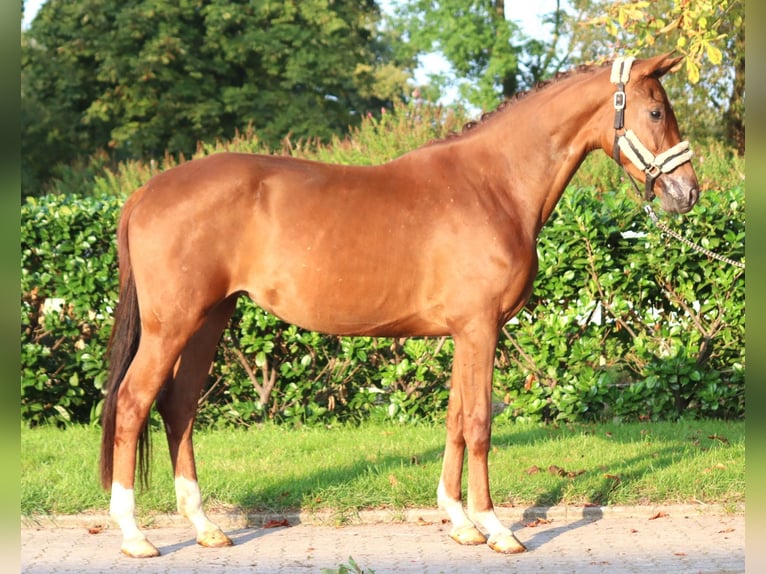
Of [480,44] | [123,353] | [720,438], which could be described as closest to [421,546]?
[123,353]

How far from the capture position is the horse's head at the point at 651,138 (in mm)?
4867

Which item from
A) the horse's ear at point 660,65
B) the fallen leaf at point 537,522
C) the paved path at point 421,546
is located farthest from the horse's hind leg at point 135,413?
the horse's ear at point 660,65

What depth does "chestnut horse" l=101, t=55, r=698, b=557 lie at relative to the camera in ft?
15.9

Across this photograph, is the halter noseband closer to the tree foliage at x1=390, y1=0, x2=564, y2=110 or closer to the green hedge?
the green hedge

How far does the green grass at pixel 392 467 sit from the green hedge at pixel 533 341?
318 mm

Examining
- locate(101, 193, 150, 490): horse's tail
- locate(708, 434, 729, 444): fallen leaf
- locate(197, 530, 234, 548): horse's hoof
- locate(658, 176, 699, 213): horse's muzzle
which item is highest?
locate(658, 176, 699, 213): horse's muzzle

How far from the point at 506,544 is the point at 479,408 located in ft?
2.39

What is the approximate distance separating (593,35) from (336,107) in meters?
9.09

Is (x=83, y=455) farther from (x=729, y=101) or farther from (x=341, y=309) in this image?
(x=729, y=101)

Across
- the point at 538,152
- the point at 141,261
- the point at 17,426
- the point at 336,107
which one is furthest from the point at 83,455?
the point at 336,107

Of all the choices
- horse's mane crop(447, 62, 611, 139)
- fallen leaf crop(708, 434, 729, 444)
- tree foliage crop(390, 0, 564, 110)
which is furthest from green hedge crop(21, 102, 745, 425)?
tree foliage crop(390, 0, 564, 110)

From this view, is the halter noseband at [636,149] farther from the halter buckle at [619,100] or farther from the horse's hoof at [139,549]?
the horse's hoof at [139,549]

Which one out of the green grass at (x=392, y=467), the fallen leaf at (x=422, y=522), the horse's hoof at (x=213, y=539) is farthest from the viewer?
the green grass at (x=392, y=467)

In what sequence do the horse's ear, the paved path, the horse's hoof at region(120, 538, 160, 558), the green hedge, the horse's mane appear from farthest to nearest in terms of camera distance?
the green hedge, the horse's mane, the horse's ear, the horse's hoof at region(120, 538, 160, 558), the paved path
